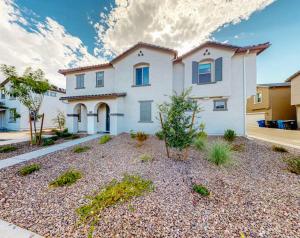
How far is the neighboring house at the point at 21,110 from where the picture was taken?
18625 mm

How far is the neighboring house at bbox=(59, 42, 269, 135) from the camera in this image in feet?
34.6

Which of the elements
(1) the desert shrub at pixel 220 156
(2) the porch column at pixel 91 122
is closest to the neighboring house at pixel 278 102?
(1) the desert shrub at pixel 220 156

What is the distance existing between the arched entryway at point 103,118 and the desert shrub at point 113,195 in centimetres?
998

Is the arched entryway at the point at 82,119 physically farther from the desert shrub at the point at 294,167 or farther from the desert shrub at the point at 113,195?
the desert shrub at the point at 294,167

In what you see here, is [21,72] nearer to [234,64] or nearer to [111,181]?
[111,181]

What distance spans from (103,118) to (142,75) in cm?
570

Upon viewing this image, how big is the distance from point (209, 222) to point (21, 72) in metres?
11.4

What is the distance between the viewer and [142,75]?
41.2 feet

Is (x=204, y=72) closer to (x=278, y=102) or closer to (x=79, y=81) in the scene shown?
(x=79, y=81)

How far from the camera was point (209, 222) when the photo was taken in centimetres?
269

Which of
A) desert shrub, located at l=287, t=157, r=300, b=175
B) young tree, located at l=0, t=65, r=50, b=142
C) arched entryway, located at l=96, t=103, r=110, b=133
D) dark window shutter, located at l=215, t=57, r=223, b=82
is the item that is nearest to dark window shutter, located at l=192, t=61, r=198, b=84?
dark window shutter, located at l=215, t=57, r=223, b=82

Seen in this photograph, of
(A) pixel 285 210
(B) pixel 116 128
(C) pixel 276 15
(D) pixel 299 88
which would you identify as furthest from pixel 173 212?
(D) pixel 299 88

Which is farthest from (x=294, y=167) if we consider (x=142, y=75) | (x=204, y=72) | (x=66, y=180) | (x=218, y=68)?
(x=142, y=75)

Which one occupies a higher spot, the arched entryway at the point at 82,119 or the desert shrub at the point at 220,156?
the arched entryway at the point at 82,119
